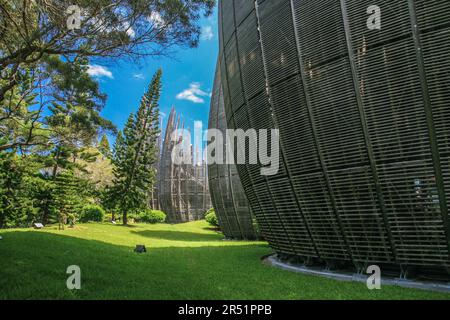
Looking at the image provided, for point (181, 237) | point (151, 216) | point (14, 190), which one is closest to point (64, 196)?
point (14, 190)

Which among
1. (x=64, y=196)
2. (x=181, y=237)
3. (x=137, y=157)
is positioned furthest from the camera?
(x=137, y=157)

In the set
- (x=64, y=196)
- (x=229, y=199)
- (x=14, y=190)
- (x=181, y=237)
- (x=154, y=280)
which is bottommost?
(x=181, y=237)

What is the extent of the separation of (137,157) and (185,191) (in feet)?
29.4

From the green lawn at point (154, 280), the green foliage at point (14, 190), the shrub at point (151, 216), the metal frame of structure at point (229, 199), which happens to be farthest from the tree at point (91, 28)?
the shrub at point (151, 216)

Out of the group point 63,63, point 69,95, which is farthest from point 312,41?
point 69,95

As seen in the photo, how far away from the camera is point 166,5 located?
261 inches

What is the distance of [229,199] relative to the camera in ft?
51.2

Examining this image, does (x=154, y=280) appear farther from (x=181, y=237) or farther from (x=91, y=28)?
(x=181, y=237)

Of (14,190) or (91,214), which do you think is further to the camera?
(91,214)

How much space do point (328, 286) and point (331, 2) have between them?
15.4 feet

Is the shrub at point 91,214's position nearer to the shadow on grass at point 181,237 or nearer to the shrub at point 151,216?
the shrub at point 151,216

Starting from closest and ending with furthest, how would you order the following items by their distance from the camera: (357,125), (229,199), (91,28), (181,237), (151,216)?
(357,125), (91,28), (229,199), (181,237), (151,216)

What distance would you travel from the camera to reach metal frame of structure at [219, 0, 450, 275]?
464cm
